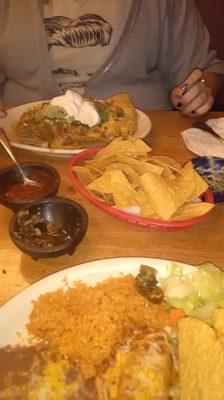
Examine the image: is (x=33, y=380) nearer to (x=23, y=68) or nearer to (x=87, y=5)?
(x=23, y=68)

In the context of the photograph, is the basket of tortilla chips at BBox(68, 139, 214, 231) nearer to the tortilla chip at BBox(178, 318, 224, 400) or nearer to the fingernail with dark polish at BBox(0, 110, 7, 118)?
the tortilla chip at BBox(178, 318, 224, 400)

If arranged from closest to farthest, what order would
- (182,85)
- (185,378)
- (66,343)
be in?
(185,378), (66,343), (182,85)

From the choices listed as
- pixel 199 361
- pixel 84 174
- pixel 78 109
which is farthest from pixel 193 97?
pixel 199 361

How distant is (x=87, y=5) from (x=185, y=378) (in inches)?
78.8

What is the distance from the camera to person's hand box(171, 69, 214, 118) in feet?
6.67

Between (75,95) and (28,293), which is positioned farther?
(75,95)

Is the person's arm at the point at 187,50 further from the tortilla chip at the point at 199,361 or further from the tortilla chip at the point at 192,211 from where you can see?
the tortilla chip at the point at 199,361

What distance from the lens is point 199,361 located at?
0.85 meters

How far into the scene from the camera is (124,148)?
154 centimetres

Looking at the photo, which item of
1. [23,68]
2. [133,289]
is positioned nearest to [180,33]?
[23,68]

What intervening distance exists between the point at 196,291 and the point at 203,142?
0.98 m

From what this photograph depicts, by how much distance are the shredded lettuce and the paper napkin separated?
0.85 metres

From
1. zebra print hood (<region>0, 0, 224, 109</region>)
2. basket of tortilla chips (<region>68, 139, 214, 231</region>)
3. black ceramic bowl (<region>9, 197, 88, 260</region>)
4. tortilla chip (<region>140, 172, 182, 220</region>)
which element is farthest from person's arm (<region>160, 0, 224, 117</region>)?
black ceramic bowl (<region>9, 197, 88, 260</region>)

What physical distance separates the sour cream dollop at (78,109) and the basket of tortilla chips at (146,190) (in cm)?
→ 41
